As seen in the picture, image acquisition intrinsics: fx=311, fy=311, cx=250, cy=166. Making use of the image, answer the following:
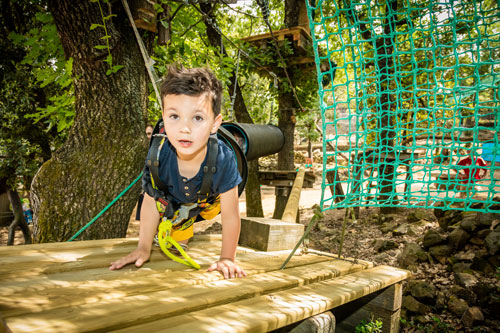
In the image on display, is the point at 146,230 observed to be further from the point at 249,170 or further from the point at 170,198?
the point at 249,170

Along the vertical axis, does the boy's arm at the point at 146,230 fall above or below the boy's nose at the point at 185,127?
below

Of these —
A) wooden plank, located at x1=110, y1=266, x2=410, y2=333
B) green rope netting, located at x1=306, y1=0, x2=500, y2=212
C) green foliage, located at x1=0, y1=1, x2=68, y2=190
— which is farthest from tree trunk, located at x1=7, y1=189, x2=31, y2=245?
wooden plank, located at x1=110, y1=266, x2=410, y2=333

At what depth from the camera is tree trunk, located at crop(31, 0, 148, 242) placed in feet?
8.46

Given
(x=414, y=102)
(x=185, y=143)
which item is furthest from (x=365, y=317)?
(x=414, y=102)

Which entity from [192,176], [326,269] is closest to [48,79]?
[192,176]

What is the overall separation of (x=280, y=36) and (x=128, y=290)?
Result: 15.1ft

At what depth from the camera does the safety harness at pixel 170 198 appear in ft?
5.78

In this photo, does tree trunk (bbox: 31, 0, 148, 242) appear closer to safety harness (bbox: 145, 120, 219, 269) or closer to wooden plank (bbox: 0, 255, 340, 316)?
safety harness (bbox: 145, 120, 219, 269)

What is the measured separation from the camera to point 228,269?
1681 mm

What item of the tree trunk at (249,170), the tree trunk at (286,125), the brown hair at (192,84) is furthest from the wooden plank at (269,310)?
the tree trunk at (286,125)

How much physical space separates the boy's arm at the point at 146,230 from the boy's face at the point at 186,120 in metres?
0.52

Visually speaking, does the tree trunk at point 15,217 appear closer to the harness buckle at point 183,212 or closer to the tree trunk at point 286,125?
the tree trunk at point 286,125

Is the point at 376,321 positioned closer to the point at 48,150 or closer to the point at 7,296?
the point at 7,296

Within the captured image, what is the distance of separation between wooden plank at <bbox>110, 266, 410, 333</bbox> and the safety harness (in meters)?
0.52
